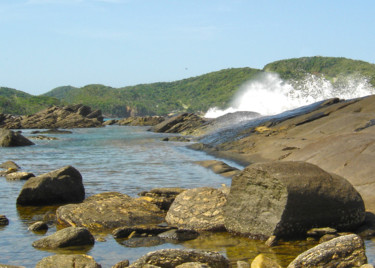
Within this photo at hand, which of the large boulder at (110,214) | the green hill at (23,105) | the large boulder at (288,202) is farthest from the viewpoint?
the green hill at (23,105)

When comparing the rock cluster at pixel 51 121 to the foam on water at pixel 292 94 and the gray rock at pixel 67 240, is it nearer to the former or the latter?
the foam on water at pixel 292 94

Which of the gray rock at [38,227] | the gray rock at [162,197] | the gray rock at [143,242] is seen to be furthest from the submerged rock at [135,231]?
the gray rock at [162,197]

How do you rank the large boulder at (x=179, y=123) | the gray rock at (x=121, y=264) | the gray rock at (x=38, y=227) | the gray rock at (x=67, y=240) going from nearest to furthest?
the gray rock at (x=121, y=264), the gray rock at (x=67, y=240), the gray rock at (x=38, y=227), the large boulder at (x=179, y=123)

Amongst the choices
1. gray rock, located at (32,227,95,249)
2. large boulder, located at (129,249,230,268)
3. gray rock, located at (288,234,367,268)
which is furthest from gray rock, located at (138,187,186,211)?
gray rock, located at (288,234,367,268)

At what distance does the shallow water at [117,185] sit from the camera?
8.84 metres

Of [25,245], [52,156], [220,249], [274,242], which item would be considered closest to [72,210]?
[25,245]

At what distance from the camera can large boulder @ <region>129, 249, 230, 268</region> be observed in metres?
7.42

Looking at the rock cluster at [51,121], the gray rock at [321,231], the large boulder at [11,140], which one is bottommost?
the gray rock at [321,231]

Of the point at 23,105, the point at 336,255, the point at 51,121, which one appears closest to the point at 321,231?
the point at 336,255

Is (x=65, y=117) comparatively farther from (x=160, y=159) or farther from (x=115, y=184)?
(x=115, y=184)

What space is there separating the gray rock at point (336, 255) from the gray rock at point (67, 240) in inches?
154

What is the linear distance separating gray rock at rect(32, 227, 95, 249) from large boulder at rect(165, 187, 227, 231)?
2.10m

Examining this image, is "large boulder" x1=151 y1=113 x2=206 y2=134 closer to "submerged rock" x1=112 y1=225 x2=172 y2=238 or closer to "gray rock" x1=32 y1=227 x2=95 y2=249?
"submerged rock" x1=112 y1=225 x2=172 y2=238

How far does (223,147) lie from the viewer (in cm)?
3080
